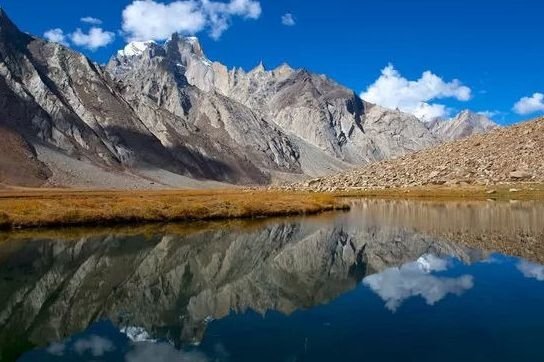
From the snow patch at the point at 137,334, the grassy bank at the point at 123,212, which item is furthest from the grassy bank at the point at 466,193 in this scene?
the snow patch at the point at 137,334

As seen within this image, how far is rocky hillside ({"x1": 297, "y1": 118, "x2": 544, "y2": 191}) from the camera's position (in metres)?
115

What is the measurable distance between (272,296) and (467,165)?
4156 inches

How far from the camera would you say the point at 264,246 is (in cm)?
4050

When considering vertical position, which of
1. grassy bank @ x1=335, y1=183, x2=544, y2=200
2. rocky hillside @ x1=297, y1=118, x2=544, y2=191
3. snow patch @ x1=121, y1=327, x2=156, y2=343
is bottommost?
snow patch @ x1=121, y1=327, x2=156, y2=343

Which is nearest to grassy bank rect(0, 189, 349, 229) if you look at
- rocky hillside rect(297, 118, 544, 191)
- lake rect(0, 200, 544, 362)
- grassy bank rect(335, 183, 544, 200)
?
lake rect(0, 200, 544, 362)

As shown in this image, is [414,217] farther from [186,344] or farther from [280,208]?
[186,344]

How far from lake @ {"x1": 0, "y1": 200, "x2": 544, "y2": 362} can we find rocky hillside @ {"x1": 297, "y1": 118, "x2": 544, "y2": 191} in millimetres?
72645

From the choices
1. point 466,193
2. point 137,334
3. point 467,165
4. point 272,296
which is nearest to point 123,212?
point 272,296

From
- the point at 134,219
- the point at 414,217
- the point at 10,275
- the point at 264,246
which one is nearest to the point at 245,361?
the point at 10,275

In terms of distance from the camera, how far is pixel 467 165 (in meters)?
122

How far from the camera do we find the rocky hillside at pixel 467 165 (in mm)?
114750

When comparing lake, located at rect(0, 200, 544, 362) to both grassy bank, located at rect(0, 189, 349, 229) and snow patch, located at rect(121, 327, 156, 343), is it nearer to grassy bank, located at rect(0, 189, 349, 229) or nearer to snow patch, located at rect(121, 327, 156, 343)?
snow patch, located at rect(121, 327, 156, 343)

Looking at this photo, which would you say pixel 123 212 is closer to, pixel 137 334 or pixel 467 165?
pixel 137 334

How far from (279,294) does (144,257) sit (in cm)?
1342
